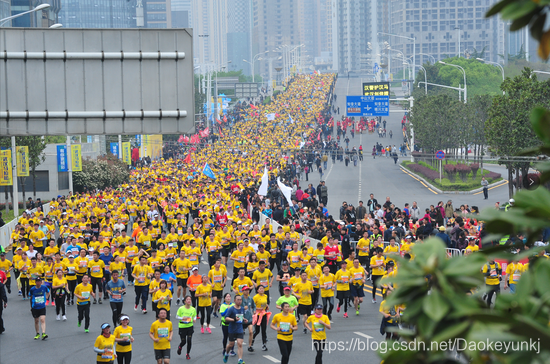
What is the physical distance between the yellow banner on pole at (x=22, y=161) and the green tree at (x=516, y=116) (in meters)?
22.6

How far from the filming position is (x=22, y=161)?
35.3 metres

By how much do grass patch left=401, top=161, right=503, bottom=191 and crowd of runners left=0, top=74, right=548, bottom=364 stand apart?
14.5m

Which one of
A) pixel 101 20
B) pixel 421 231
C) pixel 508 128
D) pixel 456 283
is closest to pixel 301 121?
pixel 508 128

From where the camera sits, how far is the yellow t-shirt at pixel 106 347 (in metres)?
11.3

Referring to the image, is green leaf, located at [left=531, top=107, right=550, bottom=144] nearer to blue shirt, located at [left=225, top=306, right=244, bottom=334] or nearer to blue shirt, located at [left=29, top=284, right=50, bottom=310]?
blue shirt, located at [left=225, top=306, right=244, bottom=334]

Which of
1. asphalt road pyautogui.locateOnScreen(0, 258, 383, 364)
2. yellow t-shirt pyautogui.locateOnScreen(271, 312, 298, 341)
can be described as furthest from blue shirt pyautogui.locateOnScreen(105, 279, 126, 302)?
yellow t-shirt pyautogui.locateOnScreen(271, 312, 298, 341)

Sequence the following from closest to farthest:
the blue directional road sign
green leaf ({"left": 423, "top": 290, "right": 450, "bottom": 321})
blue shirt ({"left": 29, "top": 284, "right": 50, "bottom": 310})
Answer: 1. green leaf ({"left": 423, "top": 290, "right": 450, "bottom": 321})
2. blue shirt ({"left": 29, "top": 284, "right": 50, "bottom": 310})
3. the blue directional road sign

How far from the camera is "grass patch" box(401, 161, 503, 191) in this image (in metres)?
46.6

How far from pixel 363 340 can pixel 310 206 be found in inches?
671

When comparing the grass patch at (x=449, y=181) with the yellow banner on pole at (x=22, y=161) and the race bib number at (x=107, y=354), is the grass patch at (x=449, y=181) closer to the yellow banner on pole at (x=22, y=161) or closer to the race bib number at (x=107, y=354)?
the yellow banner on pole at (x=22, y=161)

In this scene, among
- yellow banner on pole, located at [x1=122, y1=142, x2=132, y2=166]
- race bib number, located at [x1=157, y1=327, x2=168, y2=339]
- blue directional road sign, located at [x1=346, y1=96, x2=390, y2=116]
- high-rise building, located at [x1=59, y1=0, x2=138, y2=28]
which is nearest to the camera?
race bib number, located at [x1=157, y1=327, x2=168, y2=339]

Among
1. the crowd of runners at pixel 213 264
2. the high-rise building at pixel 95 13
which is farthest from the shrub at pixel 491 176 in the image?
the high-rise building at pixel 95 13

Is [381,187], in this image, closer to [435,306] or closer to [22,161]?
[22,161]

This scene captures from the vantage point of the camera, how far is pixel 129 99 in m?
11.1
